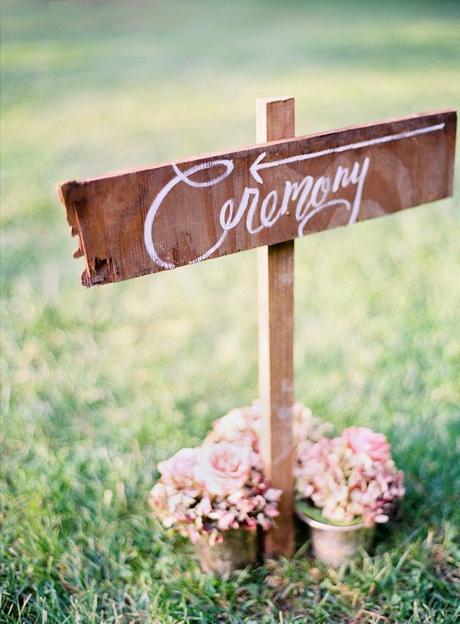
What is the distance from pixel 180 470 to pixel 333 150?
3.11ft

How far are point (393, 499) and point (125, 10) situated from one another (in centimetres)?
1760

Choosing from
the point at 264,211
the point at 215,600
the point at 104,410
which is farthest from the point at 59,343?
the point at 264,211

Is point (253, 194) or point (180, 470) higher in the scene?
point (253, 194)

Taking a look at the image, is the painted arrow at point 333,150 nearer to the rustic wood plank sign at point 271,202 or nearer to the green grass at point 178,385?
the rustic wood plank sign at point 271,202

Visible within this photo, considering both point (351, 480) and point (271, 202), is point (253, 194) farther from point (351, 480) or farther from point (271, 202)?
point (351, 480)

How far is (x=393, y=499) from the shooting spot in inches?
78.8

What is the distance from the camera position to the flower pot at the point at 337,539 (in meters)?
2.01

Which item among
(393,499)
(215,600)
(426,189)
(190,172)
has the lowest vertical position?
(215,600)

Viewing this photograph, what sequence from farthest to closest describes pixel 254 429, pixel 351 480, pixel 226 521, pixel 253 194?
pixel 254 429, pixel 351 480, pixel 226 521, pixel 253 194

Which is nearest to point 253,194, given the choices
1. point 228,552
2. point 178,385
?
point 228,552

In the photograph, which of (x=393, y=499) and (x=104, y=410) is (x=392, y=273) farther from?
(x=393, y=499)

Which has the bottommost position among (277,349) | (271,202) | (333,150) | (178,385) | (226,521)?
(178,385)

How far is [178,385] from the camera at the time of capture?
3.05m

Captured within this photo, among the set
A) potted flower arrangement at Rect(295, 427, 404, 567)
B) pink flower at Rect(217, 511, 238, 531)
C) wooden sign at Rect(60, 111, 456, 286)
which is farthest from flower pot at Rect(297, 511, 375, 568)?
wooden sign at Rect(60, 111, 456, 286)
